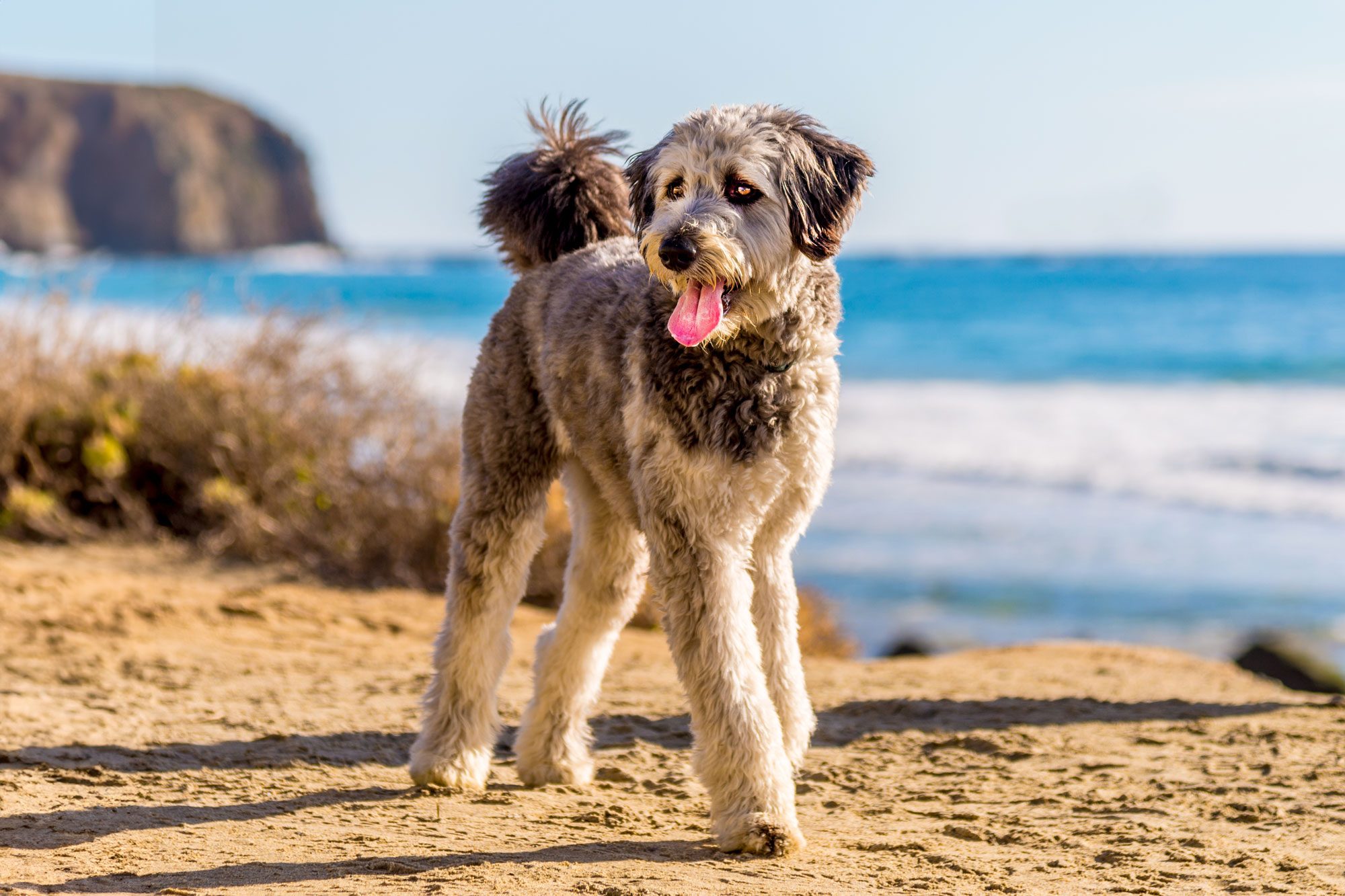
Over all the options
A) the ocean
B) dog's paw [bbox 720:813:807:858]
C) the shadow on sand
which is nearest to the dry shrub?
the ocean

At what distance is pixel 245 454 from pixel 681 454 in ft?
21.5

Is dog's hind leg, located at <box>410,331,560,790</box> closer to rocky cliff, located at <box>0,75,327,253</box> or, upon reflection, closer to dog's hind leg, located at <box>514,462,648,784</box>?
dog's hind leg, located at <box>514,462,648,784</box>

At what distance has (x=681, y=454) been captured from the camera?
4570mm

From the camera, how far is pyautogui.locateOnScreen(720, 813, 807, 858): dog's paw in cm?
458

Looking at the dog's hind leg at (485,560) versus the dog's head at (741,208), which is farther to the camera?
the dog's hind leg at (485,560)

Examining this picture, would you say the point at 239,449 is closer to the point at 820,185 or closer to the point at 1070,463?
the point at 820,185

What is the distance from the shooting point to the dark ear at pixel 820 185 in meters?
4.44

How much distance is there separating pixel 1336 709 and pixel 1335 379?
21066 millimetres

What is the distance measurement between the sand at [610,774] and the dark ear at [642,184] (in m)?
2.16

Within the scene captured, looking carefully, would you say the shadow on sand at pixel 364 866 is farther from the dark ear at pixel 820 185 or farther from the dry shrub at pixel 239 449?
the dry shrub at pixel 239 449

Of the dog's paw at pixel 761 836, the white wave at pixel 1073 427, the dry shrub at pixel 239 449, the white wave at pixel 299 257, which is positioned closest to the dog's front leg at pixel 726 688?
the dog's paw at pixel 761 836

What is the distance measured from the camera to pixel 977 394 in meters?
25.0

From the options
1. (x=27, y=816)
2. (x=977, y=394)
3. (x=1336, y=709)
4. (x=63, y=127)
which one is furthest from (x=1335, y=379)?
(x=63, y=127)

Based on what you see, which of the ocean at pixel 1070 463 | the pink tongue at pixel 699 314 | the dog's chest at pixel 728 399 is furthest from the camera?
the ocean at pixel 1070 463
